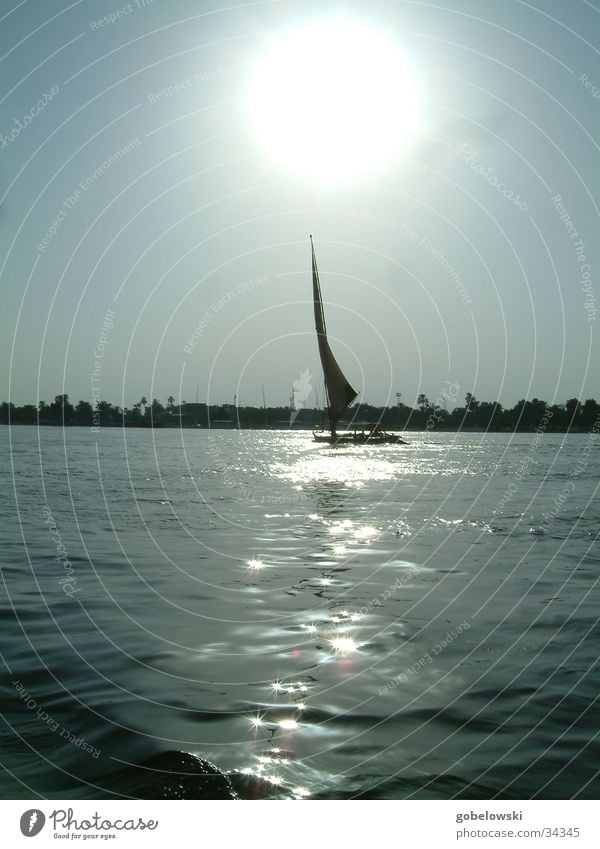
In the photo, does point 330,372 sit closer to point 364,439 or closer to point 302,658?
point 364,439

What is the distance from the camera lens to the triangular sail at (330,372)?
6094 cm

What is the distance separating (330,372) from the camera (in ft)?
204

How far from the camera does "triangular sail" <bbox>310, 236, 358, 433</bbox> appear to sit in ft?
→ 200

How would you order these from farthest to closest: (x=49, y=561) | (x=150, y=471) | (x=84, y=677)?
1. (x=150, y=471)
2. (x=49, y=561)
3. (x=84, y=677)

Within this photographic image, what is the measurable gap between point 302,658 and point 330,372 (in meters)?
55.1

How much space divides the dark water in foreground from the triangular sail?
43.7m

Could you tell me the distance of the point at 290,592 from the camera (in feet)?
36.0

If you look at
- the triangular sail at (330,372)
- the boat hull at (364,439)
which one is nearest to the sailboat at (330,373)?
the triangular sail at (330,372)

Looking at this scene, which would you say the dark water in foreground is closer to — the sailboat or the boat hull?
the sailboat

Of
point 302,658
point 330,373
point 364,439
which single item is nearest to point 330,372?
point 330,373

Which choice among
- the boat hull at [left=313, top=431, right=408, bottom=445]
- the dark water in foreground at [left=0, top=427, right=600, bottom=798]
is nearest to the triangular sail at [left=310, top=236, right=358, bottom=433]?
the boat hull at [left=313, top=431, right=408, bottom=445]

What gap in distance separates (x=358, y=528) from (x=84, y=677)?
11696 mm
